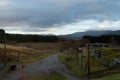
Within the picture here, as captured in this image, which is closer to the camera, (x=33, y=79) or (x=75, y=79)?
(x=75, y=79)

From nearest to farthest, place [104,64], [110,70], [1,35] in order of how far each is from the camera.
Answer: [110,70] → [104,64] → [1,35]

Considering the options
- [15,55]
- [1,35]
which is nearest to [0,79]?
[15,55]

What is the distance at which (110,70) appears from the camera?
2084 inches

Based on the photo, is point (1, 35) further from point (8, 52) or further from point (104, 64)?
point (104, 64)

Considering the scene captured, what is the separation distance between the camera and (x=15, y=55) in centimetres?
12056

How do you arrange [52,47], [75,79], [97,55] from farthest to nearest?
[52,47], [97,55], [75,79]

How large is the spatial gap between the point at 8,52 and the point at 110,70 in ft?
245

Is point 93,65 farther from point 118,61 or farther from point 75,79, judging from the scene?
point 75,79

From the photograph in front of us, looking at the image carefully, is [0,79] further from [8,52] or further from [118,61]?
[8,52]

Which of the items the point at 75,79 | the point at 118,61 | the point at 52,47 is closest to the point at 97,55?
the point at 118,61

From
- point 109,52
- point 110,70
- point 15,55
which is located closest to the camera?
point 110,70

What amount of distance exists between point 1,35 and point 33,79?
117332mm

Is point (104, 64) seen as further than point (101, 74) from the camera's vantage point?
Yes

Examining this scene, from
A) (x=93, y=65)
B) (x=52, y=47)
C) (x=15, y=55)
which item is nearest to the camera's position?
(x=93, y=65)
